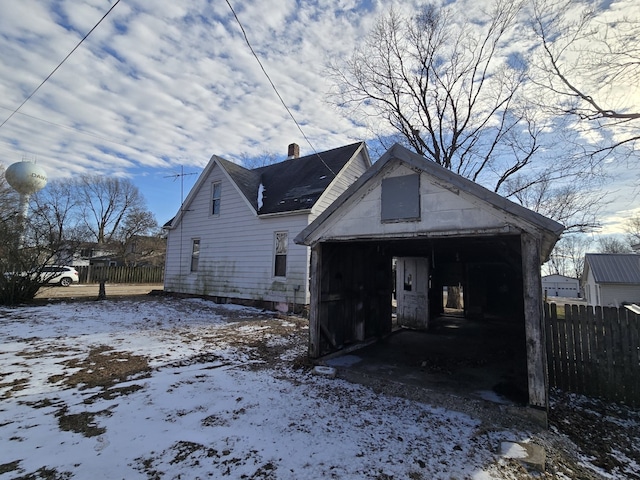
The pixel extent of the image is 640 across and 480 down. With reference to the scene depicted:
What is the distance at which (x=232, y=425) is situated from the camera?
372cm

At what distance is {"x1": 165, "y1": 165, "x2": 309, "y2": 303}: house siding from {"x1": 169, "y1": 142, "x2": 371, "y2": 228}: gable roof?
330 millimetres

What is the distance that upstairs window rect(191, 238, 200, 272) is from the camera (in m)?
15.9

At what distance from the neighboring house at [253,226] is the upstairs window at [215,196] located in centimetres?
5

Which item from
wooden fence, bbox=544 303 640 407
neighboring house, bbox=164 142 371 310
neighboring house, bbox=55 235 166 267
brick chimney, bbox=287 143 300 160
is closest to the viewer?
wooden fence, bbox=544 303 640 407

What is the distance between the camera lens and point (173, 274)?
54.2ft

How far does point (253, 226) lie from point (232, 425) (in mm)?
10524

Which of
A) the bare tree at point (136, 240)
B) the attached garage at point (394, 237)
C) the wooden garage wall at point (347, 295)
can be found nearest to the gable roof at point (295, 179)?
the wooden garage wall at point (347, 295)

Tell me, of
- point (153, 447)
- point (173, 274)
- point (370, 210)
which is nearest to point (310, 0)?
point (370, 210)

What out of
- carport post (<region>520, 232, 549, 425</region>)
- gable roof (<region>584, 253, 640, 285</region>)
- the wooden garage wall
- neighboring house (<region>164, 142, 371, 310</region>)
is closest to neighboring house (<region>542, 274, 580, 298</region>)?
gable roof (<region>584, 253, 640, 285</region>)

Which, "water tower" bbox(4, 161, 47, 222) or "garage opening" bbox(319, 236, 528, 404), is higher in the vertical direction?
"water tower" bbox(4, 161, 47, 222)

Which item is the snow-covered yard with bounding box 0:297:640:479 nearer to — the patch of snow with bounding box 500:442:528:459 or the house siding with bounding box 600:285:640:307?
the patch of snow with bounding box 500:442:528:459

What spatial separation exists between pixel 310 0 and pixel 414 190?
198 inches

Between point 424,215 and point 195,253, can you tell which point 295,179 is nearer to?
point 195,253

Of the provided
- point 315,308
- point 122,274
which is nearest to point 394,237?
point 315,308
